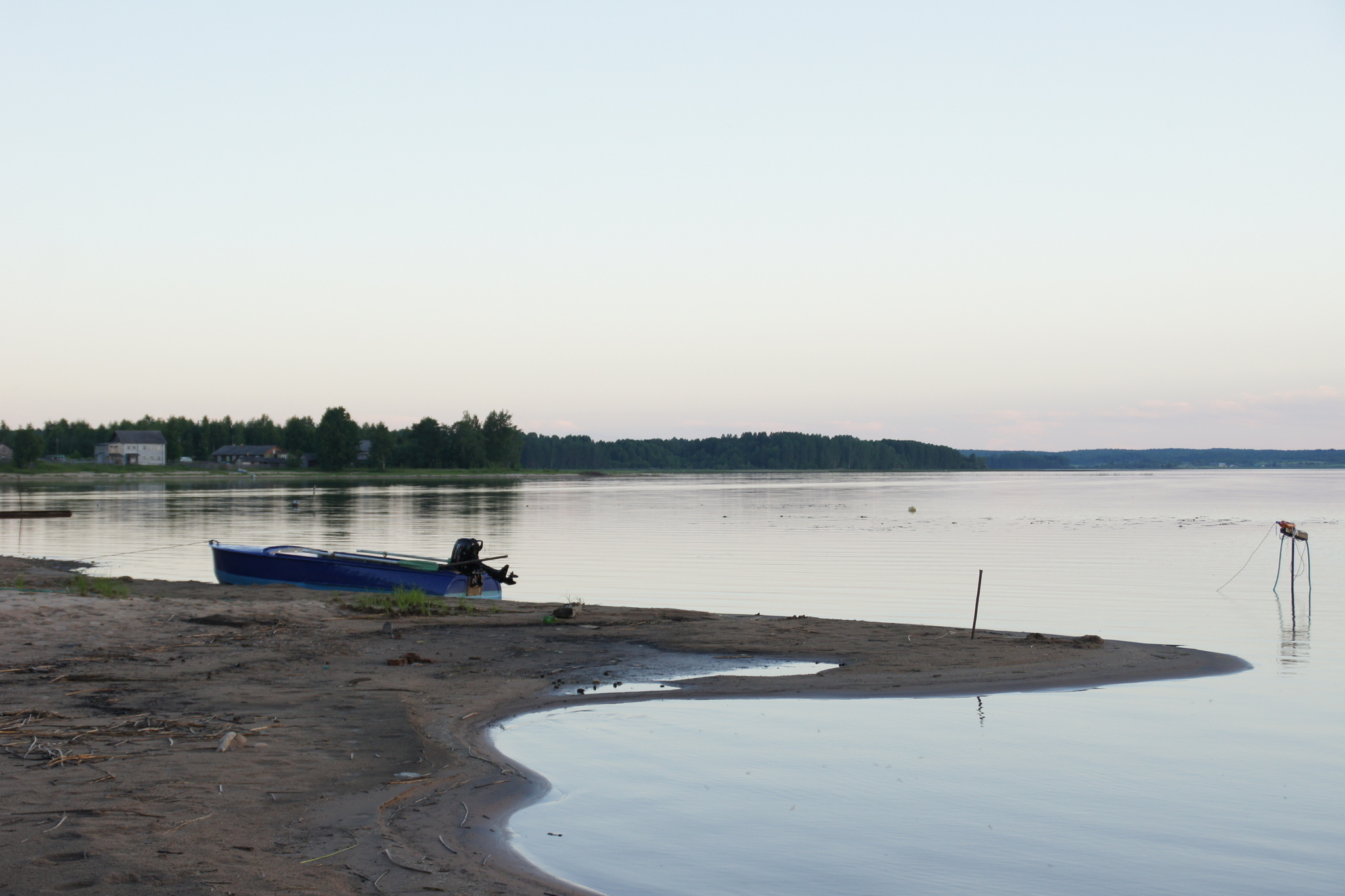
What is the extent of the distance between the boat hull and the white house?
7192 inches

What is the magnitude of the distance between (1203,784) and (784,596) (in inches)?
688

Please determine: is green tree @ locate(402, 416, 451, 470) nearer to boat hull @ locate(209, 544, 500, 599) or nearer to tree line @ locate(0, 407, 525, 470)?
tree line @ locate(0, 407, 525, 470)

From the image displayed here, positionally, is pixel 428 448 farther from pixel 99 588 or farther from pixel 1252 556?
pixel 99 588

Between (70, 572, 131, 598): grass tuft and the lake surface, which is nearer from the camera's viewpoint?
the lake surface

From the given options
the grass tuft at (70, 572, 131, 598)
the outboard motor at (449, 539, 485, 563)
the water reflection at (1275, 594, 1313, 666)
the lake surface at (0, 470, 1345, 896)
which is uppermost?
the outboard motor at (449, 539, 485, 563)

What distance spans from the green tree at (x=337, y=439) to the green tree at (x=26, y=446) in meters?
40.6

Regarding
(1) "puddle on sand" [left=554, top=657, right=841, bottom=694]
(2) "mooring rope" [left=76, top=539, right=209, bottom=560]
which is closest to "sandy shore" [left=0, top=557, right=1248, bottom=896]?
(1) "puddle on sand" [left=554, top=657, right=841, bottom=694]

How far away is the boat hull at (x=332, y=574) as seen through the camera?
85.0ft

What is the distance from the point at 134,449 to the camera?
19375 centimetres

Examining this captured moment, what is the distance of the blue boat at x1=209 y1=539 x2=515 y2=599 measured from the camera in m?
25.9

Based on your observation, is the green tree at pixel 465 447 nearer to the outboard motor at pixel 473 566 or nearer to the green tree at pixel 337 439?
the green tree at pixel 337 439

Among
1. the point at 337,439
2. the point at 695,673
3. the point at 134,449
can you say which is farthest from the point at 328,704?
the point at 134,449

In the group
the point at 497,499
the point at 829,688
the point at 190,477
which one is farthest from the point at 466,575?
the point at 190,477

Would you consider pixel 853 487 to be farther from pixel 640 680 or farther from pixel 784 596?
pixel 640 680
